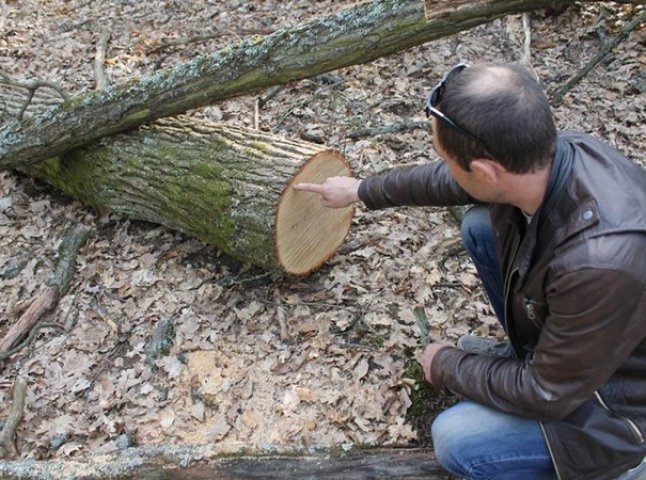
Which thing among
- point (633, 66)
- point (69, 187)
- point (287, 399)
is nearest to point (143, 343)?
point (287, 399)

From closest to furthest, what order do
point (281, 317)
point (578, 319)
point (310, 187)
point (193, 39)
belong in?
point (578, 319)
point (310, 187)
point (281, 317)
point (193, 39)

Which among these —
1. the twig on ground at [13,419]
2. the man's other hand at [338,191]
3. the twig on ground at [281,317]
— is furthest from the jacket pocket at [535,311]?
the twig on ground at [13,419]

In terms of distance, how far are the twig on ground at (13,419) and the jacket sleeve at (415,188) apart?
2.25m

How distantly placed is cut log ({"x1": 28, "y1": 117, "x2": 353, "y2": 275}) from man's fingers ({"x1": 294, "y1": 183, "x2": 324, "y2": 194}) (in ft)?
0.15

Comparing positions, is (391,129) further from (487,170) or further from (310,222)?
(487,170)

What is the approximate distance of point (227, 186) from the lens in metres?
3.73

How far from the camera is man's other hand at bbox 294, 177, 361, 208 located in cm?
331

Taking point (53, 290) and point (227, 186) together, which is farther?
point (53, 290)

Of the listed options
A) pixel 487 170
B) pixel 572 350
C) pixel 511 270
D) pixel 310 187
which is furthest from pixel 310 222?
pixel 572 350

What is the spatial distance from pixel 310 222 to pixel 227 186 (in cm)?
54

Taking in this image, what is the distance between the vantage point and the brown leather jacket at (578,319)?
74.5 inches

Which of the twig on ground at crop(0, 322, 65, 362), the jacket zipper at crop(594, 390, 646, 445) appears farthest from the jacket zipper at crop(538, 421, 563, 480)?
the twig on ground at crop(0, 322, 65, 362)

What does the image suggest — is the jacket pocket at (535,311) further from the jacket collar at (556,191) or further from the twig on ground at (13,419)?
the twig on ground at (13,419)

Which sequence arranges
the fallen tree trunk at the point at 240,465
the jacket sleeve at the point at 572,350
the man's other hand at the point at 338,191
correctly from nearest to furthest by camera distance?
the jacket sleeve at the point at 572,350, the fallen tree trunk at the point at 240,465, the man's other hand at the point at 338,191
